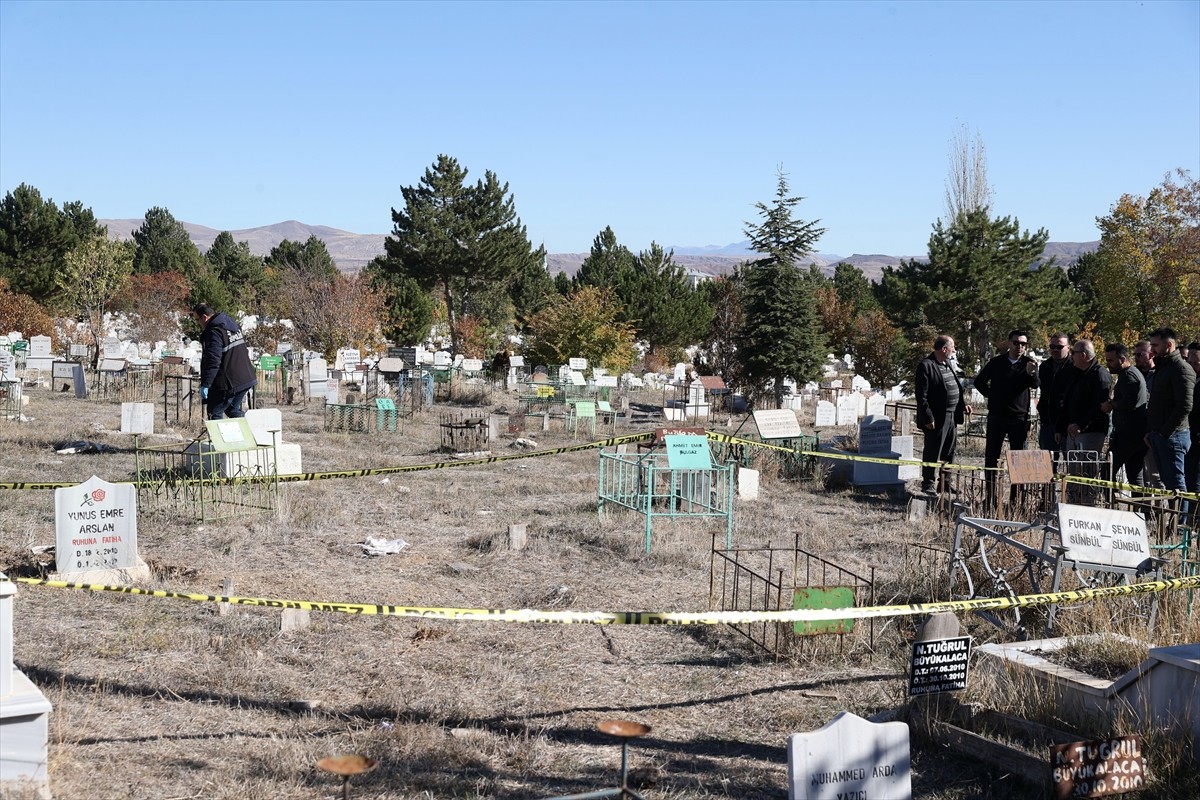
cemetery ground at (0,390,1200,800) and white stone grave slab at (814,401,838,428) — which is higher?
white stone grave slab at (814,401,838,428)

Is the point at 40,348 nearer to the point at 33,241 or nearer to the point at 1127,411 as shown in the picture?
the point at 33,241

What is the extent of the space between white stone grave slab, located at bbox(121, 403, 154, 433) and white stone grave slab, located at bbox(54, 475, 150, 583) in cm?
774

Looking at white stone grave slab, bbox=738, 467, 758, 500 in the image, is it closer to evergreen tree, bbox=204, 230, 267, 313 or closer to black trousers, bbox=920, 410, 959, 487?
black trousers, bbox=920, 410, 959, 487

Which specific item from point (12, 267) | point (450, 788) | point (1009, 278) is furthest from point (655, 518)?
point (12, 267)

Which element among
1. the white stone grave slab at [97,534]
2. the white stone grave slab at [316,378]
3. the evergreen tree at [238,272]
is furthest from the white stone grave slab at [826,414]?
the evergreen tree at [238,272]

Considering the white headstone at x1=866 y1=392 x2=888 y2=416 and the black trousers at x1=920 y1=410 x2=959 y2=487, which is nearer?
the black trousers at x1=920 y1=410 x2=959 y2=487

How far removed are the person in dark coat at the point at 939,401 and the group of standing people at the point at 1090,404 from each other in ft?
0.03

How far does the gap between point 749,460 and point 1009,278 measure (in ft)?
68.7

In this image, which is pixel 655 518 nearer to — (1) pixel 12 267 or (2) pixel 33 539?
(2) pixel 33 539

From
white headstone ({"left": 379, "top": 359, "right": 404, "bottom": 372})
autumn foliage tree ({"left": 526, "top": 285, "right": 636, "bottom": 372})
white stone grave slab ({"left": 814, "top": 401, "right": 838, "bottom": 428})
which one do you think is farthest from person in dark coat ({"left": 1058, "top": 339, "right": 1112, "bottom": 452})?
autumn foliage tree ({"left": 526, "top": 285, "right": 636, "bottom": 372})

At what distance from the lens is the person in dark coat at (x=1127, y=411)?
9.87m

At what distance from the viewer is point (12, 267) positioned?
43.5m

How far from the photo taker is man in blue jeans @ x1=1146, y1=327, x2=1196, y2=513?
30.5 feet

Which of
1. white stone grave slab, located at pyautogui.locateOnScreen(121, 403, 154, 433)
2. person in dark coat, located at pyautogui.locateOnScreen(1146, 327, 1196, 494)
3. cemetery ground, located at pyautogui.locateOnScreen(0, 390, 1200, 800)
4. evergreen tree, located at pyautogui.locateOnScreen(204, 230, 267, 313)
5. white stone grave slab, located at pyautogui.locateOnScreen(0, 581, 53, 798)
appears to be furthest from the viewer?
evergreen tree, located at pyautogui.locateOnScreen(204, 230, 267, 313)
